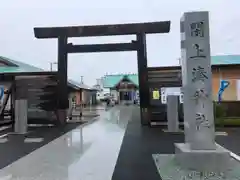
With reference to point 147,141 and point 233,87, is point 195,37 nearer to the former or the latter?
point 147,141

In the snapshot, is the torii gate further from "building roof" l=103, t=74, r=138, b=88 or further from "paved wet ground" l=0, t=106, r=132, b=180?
"building roof" l=103, t=74, r=138, b=88

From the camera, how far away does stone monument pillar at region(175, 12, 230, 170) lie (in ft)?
20.6

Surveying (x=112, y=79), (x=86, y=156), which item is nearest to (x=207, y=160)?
(x=86, y=156)

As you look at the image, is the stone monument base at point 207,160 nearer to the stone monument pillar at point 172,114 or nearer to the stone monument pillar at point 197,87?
the stone monument pillar at point 197,87

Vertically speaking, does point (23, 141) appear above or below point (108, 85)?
below

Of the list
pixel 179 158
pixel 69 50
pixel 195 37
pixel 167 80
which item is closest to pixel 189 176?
pixel 179 158

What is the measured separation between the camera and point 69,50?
1546cm

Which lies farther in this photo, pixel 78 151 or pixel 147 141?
pixel 147 141

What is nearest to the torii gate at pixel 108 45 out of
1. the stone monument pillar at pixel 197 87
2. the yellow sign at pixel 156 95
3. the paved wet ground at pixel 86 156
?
the yellow sign at pixel 156 95

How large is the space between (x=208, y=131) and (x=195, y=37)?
6.60 ft

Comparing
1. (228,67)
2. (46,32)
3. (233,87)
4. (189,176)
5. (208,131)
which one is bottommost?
(189,176)

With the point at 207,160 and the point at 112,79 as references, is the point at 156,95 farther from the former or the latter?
the point at 112,79

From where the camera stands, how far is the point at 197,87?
6.44 meters

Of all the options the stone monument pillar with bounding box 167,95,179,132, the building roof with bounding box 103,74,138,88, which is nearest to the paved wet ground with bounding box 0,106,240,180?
the stone monument pillar with bounding box 167,95,179,132
